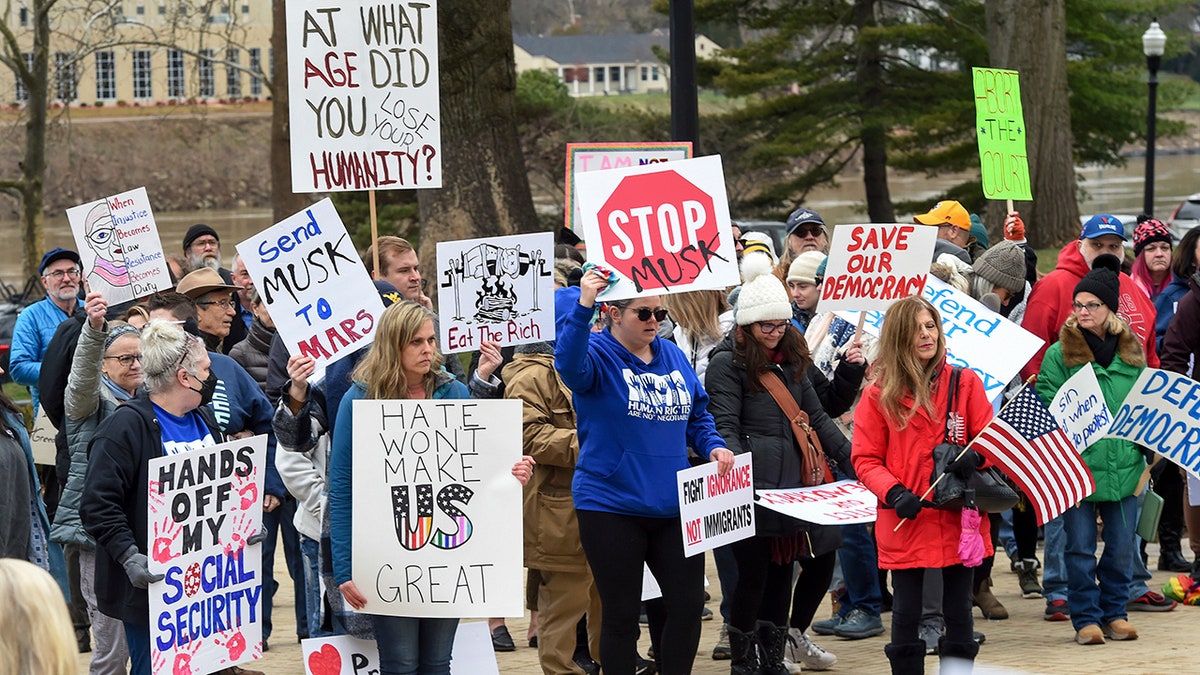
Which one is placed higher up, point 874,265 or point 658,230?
point 658,230

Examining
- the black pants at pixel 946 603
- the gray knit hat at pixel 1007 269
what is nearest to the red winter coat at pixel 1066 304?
the gray knit hat at pixel 1007 269

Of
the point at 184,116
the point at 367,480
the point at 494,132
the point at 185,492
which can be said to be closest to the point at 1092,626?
the point at 367,480

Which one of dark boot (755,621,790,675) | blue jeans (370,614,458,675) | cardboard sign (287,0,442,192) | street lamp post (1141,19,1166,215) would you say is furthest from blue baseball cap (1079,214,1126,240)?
street lamp post (1141,19,1166,215)

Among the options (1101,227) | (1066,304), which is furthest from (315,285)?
(1101,227)

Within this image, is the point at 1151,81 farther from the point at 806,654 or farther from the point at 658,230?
the point at 658,230

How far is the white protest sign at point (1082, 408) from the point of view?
24.7ft

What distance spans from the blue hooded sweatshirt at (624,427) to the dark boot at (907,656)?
1071mm

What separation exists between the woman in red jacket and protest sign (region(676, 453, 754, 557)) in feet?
1.63

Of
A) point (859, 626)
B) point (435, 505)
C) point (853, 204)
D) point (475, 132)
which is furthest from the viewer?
point (853, 204)

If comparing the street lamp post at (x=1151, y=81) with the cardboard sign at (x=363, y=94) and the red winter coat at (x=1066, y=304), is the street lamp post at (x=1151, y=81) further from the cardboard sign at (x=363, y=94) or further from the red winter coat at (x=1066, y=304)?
the cardboard sign at (x=363, y=94)

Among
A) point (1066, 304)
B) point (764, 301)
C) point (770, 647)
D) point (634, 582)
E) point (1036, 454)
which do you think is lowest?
point (770, 647)

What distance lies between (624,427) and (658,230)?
82 centimetres

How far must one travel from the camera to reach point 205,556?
19.9ft

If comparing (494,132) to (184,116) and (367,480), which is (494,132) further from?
(184,116)
